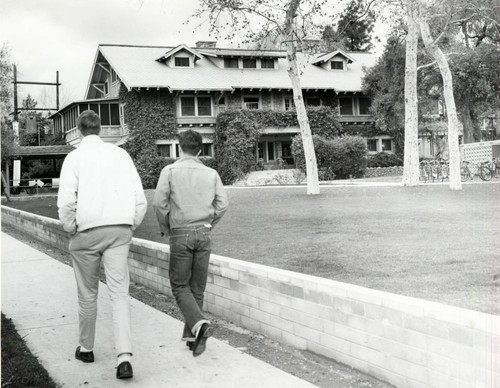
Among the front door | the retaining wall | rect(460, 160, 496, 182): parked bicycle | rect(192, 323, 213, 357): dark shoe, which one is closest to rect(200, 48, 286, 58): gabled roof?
the front door

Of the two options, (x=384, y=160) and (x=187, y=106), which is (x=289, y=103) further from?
(x=384, y=160)

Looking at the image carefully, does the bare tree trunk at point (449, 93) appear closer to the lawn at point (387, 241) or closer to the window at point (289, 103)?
the lawn at point (387, 241)

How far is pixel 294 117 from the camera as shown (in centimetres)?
3903

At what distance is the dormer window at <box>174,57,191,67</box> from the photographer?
38.8m

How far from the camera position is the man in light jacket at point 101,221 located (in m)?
4.34

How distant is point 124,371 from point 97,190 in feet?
4.30

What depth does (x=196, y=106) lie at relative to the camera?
38.6m

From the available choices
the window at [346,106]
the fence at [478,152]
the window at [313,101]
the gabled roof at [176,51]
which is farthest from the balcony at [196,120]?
the fence at [478,152]

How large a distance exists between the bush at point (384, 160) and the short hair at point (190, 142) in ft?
112

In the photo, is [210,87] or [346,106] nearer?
[210,87]

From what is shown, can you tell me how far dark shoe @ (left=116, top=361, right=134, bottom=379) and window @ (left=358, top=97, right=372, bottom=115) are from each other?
40031 mm

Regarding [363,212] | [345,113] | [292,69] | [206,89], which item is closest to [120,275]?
[363,212]

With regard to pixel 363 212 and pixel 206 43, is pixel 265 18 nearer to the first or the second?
pixel 363 212

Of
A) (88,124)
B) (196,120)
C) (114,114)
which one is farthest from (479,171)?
(88,124)
